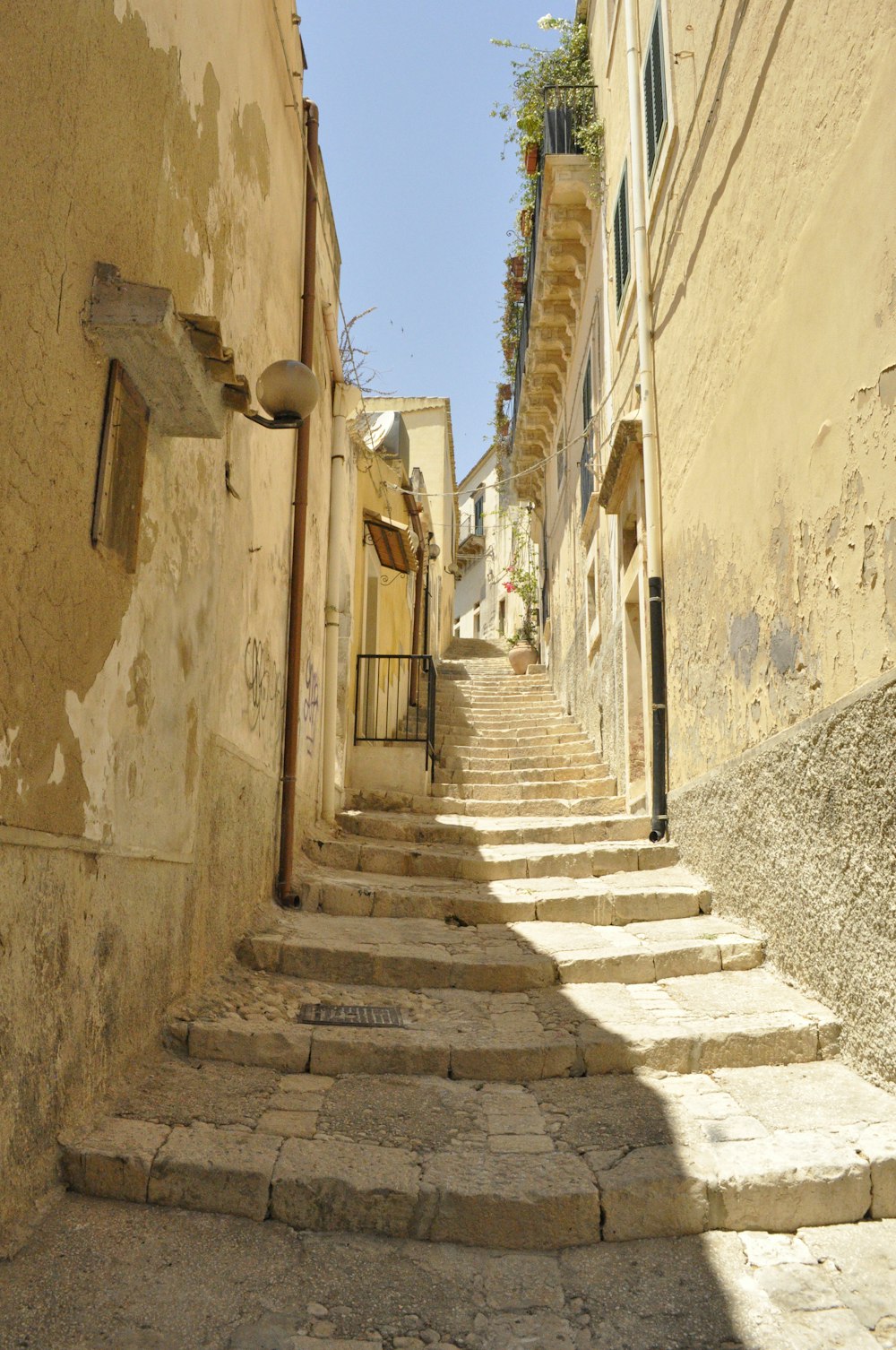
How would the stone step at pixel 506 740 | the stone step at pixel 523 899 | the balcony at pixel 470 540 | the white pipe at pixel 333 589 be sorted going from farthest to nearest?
the balcony at pixel 470 540, the stone step at pixel 506 740, the white pipe at pixel 333 589, the stone step at pixel 523 899

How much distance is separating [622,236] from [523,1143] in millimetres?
8954

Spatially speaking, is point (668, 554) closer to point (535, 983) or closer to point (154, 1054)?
point (535, 983)

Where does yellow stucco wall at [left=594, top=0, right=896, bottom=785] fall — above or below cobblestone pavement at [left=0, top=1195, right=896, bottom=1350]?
above

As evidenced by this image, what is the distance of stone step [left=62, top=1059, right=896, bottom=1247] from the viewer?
3.27m

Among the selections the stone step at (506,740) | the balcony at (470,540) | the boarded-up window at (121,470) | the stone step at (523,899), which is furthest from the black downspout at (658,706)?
the balcony at (470,540)

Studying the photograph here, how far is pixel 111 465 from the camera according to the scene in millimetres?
3543

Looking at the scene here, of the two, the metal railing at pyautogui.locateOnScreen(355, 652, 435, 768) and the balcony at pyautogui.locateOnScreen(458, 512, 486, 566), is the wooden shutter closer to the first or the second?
the metal railing at pyautogui.locateOnScreen(355, 652, 435, 768)

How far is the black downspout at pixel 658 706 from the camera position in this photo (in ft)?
25.8

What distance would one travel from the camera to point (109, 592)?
3615 mm

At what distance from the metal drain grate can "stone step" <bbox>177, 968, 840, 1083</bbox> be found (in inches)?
1.5

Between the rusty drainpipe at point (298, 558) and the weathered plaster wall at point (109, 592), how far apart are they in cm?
69

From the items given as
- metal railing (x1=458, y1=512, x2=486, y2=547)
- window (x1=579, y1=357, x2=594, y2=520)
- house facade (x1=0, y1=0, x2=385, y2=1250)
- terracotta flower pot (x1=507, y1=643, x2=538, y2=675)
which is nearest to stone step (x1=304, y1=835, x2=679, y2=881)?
house facade (x1=0, y1=0, x2=385, y2=1250)

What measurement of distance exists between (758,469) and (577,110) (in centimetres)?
938

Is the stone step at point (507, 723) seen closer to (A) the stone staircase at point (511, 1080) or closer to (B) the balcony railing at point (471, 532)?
(A) the stone staircase at point (511, 1080)
